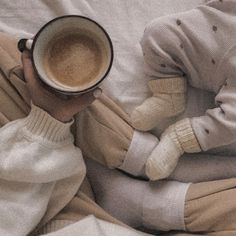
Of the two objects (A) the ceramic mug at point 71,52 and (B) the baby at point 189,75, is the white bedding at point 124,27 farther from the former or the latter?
(A) the ceramic mug at point 71,52

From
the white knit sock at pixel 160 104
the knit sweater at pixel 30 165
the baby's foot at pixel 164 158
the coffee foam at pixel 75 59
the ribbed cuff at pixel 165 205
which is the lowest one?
the ribbed cuff at pixel 165 205

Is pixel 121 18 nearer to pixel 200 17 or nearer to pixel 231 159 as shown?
pixel 200 17

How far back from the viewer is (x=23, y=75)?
948mm

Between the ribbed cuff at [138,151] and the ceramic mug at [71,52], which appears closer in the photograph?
the ceramic mug at [71,52]

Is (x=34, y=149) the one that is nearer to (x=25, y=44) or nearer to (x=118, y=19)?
(x=25, y=44)

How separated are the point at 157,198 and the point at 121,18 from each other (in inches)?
15.5

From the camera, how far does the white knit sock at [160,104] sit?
99 centimetres

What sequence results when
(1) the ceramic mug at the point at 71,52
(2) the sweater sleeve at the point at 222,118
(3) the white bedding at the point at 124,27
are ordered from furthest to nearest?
(3) the white bedding at the point at 124,27 → (2) the sweater sleeve at the point at 222,118 → (1) the ceramic mug at the point at 71,52

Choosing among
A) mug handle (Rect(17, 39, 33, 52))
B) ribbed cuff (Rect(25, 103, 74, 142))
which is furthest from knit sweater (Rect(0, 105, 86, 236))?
mug handle (Rect(17, 39, 33, 52))

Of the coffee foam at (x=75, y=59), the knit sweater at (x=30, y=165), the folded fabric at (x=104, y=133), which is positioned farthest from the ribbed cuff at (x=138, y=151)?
the coffee foam at (x=75, y=59)

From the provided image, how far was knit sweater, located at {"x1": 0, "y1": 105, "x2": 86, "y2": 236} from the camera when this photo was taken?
906mm

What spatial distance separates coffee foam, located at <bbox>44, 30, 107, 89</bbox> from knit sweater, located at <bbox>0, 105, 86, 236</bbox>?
97 mm

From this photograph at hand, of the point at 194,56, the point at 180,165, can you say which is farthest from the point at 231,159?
the point at 194,56

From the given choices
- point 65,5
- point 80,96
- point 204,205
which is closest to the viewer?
point 80,96
